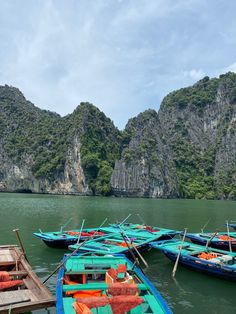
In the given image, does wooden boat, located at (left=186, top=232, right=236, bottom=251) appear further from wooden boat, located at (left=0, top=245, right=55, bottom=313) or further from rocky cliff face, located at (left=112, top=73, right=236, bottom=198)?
rocky cliff face, located at (left=112, top=73, right=236, bottom=198)

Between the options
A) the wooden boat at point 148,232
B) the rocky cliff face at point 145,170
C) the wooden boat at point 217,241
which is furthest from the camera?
the rocky cliff face at point 145,170

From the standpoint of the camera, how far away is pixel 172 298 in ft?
27.8

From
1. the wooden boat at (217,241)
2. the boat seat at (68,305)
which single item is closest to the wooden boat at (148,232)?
the wooden boat at (217,241)

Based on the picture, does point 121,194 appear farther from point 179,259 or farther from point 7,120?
point 179,259

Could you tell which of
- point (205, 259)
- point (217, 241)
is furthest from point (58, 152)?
point (205, 259)

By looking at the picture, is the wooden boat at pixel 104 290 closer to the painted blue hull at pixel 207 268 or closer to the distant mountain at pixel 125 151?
the painted blue hull at pixel 207 268

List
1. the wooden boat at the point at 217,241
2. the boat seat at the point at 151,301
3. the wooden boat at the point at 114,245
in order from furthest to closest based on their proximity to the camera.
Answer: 1. the wooden boat at the point at 217,241
2. the wooden boat at the point at 114,245
3. the boat seat at the point at 151,301

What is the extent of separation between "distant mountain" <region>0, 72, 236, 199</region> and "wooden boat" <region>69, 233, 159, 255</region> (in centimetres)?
6136

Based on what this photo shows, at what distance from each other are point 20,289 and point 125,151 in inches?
2936

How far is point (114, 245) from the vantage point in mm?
12438

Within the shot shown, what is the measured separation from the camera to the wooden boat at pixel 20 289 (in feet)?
18.3

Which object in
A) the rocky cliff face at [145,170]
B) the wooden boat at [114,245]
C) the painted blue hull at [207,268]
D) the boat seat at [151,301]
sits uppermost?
the rocky cliff face at [145,170]

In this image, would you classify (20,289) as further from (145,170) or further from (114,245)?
(145,170)

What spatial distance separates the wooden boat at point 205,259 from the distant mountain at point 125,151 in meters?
63.5
